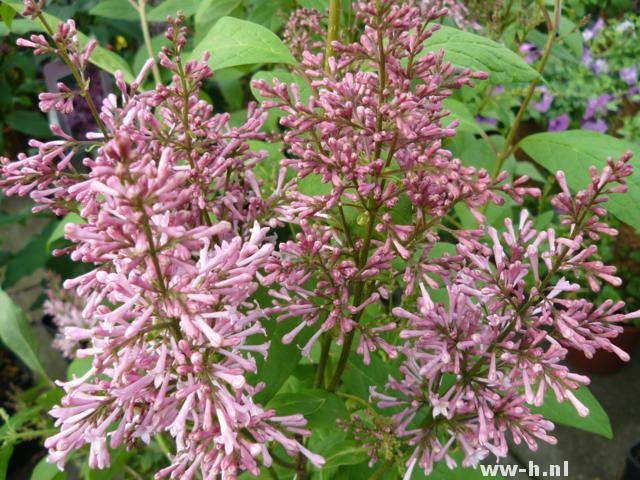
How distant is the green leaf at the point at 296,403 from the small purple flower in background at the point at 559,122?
2.16 m

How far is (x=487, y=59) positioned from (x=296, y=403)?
427 mm

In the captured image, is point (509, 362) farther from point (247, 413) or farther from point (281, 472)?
point (281, 472)

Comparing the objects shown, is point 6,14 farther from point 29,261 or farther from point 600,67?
point 600,67

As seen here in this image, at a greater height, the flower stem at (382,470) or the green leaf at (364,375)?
the green leaf at (364,375)

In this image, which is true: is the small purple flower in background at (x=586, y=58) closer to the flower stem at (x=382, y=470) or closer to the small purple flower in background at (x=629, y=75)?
the small purple flower in background at (x=629, y=75)

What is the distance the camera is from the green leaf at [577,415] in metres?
0.78

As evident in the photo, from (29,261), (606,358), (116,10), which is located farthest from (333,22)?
(606,358)

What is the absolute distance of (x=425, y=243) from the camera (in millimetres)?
580

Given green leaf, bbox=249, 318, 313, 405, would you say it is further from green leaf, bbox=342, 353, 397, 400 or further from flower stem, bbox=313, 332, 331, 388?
green leaf, bbox=342, 353, 397, 400

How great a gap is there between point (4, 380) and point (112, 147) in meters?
1.82

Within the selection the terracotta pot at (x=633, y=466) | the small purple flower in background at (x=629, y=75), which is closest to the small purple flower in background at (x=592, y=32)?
the small purple flower in background at (x=629, y=75)

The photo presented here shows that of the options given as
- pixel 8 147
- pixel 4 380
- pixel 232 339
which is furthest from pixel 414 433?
pixel 8 147

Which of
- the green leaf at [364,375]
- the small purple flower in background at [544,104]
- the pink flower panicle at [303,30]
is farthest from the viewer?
the small purple flower in background at [544,104]

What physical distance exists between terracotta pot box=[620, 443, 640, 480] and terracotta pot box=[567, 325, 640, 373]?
1.13 ft
